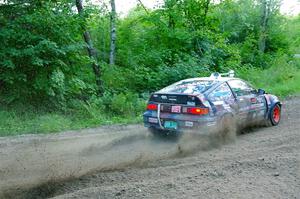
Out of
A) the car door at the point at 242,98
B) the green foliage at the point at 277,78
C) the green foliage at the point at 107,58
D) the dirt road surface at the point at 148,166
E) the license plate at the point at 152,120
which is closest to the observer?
the dirt road surface at the point at 148,166

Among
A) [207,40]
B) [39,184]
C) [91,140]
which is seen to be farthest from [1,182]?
[207,40]

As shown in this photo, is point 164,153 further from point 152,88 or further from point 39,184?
point 152,88

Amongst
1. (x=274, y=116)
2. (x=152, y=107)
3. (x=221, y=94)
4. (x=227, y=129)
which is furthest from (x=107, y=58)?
(x=227, y=129)

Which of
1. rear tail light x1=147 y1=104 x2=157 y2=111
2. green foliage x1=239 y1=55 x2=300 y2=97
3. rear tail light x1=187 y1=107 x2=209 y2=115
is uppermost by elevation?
green foliage x1=239 y1=55 x2=300 y2=97

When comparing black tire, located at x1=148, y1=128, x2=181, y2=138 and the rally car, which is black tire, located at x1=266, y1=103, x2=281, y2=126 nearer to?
the rally car

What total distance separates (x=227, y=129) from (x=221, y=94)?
80 cm

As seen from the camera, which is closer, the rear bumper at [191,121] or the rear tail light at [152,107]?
the rear bumper at [191,121]

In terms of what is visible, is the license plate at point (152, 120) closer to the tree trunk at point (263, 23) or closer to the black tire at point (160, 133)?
the black tire at point (160, 133)

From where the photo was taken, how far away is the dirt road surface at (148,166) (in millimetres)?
5051

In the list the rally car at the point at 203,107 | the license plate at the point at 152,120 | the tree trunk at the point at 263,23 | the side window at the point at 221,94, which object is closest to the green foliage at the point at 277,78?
the tree trunk at the point at 263,23

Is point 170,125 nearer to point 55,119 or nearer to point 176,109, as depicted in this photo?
point 176,109

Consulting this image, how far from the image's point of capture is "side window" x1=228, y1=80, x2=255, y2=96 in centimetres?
866

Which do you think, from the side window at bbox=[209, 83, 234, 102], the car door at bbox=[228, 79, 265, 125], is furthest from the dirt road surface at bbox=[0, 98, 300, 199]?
the side window at bbox=[209, 83, 234, 102]

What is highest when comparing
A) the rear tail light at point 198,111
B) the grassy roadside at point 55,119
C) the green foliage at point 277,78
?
the green foliage at point 277,78
